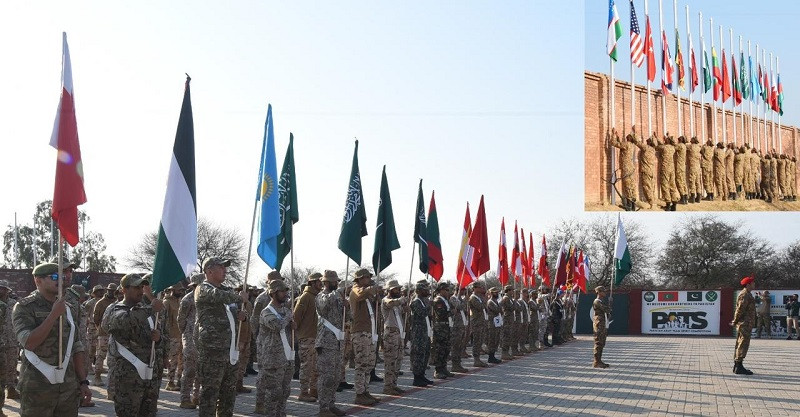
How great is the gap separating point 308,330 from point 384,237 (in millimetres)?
3587

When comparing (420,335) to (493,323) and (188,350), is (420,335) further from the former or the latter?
(493,323)

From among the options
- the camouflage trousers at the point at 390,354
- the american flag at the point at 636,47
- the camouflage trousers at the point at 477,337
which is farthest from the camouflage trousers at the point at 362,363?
the american flag at the point at 636,47

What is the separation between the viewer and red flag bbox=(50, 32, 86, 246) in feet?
25.9

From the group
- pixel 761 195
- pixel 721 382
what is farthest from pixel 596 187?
pixel 721 382

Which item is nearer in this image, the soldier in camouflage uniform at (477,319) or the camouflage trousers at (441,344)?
the camouflage trousers at (441,344)

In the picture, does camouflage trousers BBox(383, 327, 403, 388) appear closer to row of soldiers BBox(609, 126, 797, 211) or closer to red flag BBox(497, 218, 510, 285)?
red flag BBox(497, 218, 510, 285)

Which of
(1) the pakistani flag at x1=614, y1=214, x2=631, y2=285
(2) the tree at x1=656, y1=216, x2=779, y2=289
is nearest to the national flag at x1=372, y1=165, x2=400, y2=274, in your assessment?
(1) the pakistani flag at x1=614, y1=214, x2=631, y2=285

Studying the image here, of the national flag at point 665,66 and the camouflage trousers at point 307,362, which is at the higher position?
the national flag at point 665,66

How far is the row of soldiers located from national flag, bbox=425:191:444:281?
751 cm

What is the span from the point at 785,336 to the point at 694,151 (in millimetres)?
Result: 11041

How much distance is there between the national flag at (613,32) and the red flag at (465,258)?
769 centimetres

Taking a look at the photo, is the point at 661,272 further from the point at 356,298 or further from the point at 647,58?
the point at 356,298

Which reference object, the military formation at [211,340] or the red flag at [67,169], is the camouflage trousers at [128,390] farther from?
the red flag at [67,169]

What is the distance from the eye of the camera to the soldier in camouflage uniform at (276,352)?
10047mm
